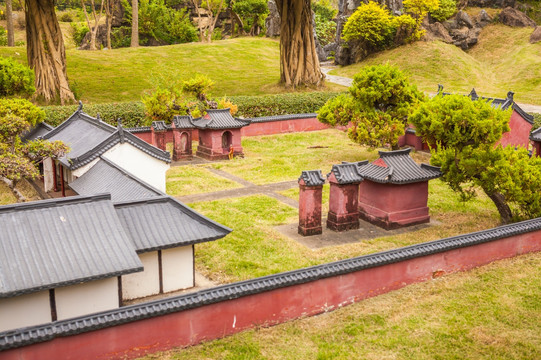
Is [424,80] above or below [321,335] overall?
above

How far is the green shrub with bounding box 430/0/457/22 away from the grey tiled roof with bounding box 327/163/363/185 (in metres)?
46.8

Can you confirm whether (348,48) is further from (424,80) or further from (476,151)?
(476,151)

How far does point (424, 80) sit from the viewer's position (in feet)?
168

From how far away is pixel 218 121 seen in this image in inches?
1191

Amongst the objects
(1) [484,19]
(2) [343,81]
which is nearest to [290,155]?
(2) [343,81]

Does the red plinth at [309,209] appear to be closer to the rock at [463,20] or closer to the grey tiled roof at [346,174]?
the grey tiled roof at [346,174]

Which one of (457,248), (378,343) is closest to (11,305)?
(378,343)

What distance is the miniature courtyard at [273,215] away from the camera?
17.0 m

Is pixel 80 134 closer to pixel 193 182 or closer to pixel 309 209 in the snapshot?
pixel 193 182

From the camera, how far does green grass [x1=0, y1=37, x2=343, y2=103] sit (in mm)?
44594

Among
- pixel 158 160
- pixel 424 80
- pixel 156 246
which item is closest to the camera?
pixel 156 246

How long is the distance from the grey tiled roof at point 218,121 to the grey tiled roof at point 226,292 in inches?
675

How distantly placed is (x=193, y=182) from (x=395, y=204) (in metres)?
10.3

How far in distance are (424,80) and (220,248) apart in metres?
38.7
